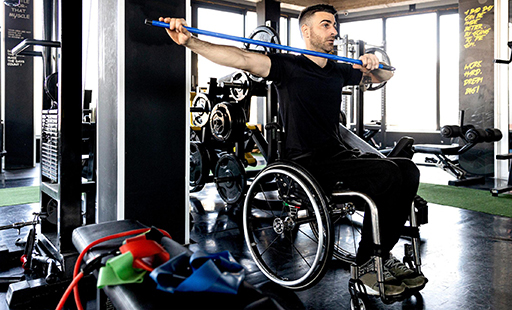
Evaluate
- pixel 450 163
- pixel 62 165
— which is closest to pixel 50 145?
pixel 62 165

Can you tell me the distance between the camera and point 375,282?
5.20 ft

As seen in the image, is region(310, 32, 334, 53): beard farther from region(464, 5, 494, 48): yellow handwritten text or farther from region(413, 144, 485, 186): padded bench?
region(464, 5, 494, 48): yellow handwritten text

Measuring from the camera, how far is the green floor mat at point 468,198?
3.43 metres

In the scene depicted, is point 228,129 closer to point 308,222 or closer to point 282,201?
point 282,201

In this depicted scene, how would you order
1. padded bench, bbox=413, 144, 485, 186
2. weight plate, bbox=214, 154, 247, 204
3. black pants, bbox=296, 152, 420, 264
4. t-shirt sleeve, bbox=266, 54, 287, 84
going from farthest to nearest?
1. padded bench, bbox=413, 144, 485, 186
2. weight plate, bbox=214, 154, 247, 204
3. t-shirt sleeve, bbox=266, 54, 287, 84
4. black pants, bbox=296, 152, 420, 264

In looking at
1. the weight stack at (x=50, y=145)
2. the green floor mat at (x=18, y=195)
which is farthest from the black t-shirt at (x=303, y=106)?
the green floor mat at (x=18, y=195)

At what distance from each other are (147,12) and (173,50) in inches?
8.4

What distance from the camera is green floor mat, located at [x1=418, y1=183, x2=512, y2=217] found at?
11.2 feet

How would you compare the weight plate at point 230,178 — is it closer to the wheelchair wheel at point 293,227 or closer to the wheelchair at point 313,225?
the wheelchair wheel at point 293,227

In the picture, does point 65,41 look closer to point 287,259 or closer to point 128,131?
point 128,131

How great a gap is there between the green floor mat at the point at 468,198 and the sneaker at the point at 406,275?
2.01 metres

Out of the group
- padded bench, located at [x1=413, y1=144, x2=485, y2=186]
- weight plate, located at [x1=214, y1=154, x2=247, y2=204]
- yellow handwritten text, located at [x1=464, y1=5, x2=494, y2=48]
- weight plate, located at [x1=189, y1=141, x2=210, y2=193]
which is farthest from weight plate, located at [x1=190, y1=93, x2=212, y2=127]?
yellow handwritten text, located at [x1=464, y1=5, x2=494, y2=48]

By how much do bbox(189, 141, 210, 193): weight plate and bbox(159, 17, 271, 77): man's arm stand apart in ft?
5.95

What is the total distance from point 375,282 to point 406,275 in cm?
17
